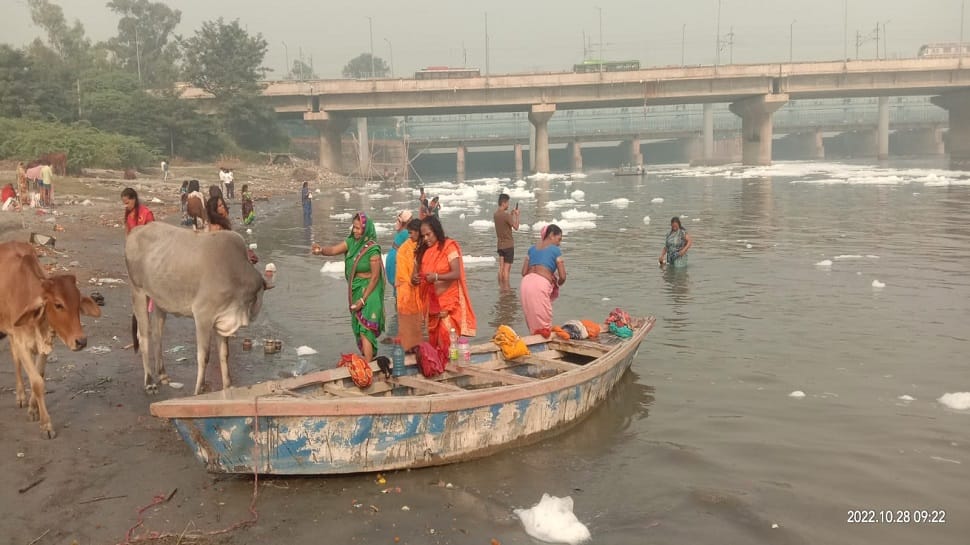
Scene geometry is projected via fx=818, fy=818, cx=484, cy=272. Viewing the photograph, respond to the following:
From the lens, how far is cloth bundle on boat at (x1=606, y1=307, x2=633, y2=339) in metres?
9.70

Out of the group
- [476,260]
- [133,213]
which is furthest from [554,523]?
[476,260]

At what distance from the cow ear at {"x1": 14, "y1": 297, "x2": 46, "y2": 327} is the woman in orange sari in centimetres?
327

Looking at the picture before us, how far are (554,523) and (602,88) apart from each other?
6269 cm

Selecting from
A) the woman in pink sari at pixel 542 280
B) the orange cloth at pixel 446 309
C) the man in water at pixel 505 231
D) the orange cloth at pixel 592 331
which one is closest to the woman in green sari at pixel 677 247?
the man in water at pixel 505 231

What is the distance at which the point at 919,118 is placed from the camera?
104375 millimetres

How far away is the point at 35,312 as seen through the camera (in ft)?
22.8

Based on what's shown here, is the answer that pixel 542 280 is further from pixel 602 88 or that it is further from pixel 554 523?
pixel 602 88

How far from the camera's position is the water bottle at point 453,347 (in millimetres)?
8359

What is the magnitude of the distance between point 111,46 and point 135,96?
152 feet

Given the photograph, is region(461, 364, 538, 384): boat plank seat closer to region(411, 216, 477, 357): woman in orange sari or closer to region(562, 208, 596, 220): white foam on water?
region(411, 216, 477, 357): woman in orange sari

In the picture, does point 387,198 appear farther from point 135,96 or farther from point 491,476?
point 491,476

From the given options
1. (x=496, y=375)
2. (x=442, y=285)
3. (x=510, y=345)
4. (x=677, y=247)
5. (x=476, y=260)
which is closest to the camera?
(x=496, y=375)

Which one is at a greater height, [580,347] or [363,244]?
[363,244]

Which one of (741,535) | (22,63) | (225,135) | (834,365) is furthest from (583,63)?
(741,535)
